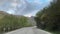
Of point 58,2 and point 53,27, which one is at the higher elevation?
point 58,2

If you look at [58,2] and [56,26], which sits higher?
[58,2]

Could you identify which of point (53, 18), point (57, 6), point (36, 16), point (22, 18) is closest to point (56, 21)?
point (53, 18)

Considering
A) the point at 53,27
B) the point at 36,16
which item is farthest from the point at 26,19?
the point at 53,27

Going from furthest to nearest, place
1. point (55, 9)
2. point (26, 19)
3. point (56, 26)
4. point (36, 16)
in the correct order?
point (26, 19) < point (36, 16) < point (56, 26) < point (55, 9)

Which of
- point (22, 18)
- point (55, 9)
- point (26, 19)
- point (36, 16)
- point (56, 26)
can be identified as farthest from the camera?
point (26, 19)

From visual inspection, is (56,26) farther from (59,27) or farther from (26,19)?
(26,19)

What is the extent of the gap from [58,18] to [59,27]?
8.79 feet

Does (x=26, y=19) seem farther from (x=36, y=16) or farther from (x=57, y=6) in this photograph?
(x=57, y=6)

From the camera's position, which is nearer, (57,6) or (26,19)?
(57,6)

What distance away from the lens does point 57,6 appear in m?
45.7

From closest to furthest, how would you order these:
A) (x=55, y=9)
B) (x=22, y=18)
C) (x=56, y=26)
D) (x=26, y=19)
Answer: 1. (x=55, y=9)
2. (x=56, y=26)
3. (x=22, y=18)
4. (x=26, y=19)

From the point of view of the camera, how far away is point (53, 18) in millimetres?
48094

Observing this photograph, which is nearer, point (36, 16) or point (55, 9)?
point (55, 9)

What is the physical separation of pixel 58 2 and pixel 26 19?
9215 centimetres
